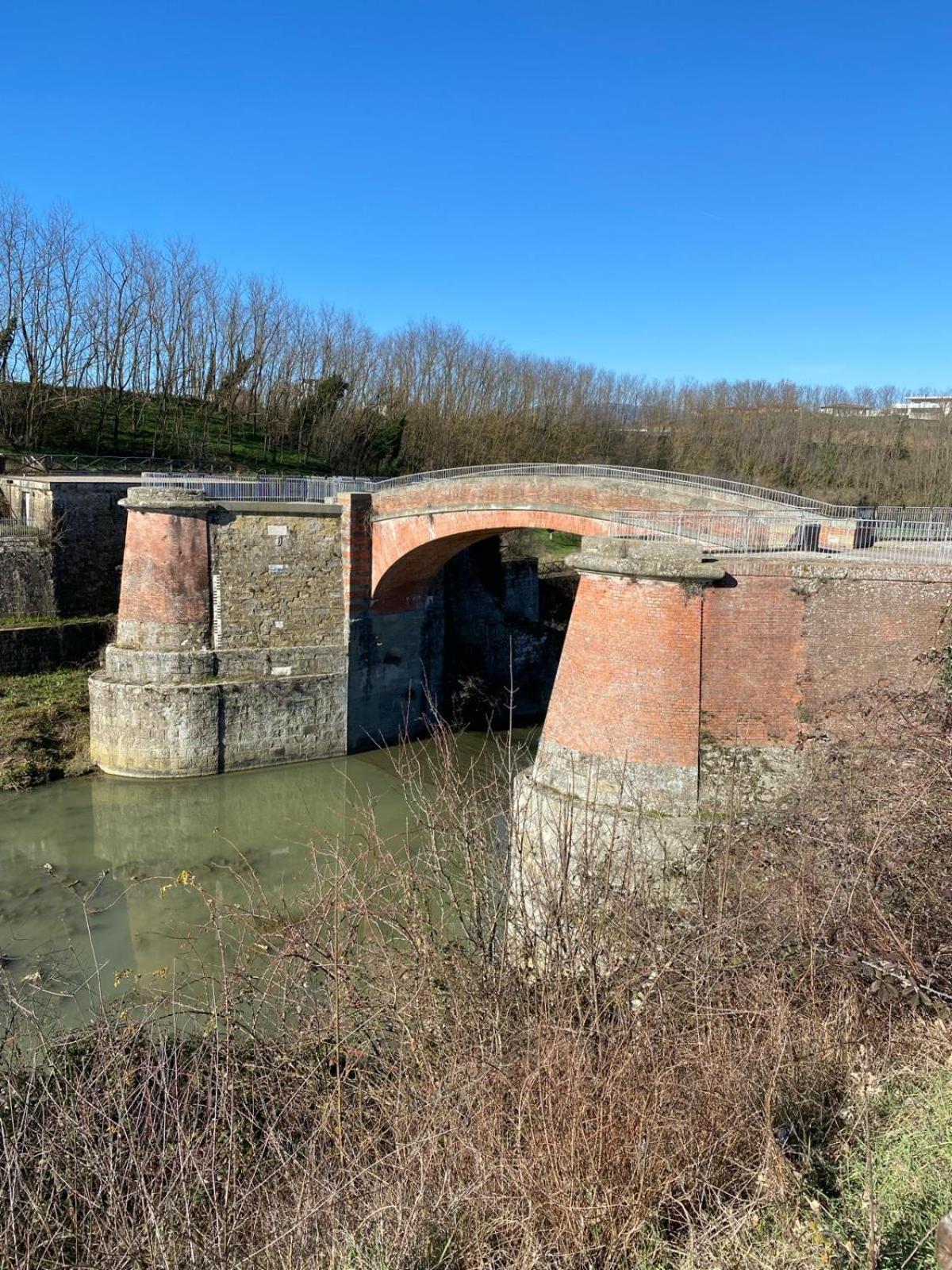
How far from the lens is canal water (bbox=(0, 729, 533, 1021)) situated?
937 cm

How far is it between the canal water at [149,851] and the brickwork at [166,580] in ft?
7.84

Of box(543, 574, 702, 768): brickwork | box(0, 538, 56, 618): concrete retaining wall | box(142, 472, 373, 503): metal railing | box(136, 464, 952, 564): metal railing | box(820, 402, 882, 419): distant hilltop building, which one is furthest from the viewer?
box(820, 402, 882, 419): distant hilltop building

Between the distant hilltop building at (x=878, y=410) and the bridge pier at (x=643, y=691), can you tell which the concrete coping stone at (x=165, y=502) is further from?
the distant hilltop building at (x=878, y=410)

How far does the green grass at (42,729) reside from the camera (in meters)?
13.8

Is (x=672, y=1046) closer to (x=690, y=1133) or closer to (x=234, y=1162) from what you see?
(x=690, y=1133)

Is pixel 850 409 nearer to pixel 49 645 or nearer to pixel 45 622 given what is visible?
pixel 45 622

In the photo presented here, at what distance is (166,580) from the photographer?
47.3 feet

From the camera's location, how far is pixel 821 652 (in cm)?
932

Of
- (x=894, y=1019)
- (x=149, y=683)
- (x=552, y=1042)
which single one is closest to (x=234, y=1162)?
(x=552, y=1042)

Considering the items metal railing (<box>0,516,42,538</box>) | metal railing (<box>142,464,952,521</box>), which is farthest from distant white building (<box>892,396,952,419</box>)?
metal railing (<box>0,516,42,538</box>)

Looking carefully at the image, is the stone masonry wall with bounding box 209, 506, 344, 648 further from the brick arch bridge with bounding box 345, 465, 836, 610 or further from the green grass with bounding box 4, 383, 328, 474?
the green grass with bounding box 4, 383, 328, 474

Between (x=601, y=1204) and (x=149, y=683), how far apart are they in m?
12.5

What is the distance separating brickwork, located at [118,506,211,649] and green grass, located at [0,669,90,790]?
5.94ft

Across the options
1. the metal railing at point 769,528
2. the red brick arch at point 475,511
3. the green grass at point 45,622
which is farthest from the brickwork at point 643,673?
the green grass at point 45,622
